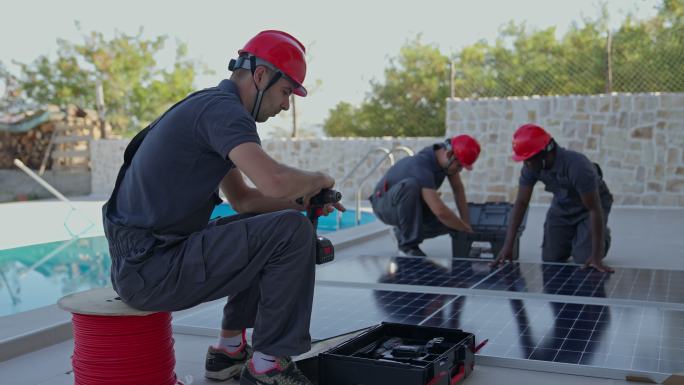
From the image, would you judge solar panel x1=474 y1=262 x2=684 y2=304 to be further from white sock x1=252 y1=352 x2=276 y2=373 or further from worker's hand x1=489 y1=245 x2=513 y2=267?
white sock x1=252 y1=352 x2=276 y2=373

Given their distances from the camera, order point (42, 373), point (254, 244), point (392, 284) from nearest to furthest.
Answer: point (254, 244), point (42, 373), point (392, 284)

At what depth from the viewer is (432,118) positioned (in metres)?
18.4

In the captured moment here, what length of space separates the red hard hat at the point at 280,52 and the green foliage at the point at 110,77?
66.6ft

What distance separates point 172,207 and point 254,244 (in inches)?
12.5

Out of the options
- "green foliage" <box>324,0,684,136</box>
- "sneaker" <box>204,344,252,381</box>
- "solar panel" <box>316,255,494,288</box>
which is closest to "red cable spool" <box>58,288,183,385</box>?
"sneaker" <box>204,344,252,381</box>

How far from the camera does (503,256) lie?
5.22m

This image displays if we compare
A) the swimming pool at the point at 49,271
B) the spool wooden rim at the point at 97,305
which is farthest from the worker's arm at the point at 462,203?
the spool wooden rim at the point at 97,305

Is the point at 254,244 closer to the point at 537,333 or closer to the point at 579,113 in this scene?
the point at 537,333

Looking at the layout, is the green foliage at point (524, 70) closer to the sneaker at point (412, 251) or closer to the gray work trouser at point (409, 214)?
the gray work trouser at point (409, 214)

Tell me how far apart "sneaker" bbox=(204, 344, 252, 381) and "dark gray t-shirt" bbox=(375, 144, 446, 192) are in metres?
3.10

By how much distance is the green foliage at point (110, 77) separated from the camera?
22.4 metres

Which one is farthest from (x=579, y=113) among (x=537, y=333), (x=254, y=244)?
(x=254, y=244)

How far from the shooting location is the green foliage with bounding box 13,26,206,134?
2241 centimetres

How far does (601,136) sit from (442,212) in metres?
6.06
